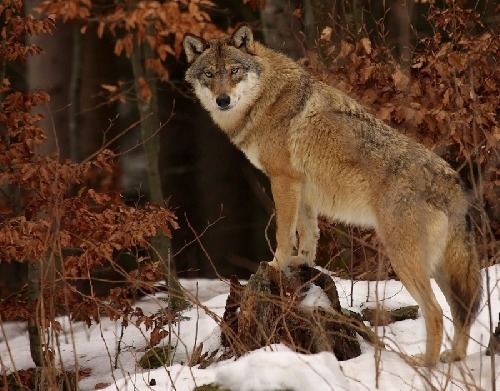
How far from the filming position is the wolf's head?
597 centimetres

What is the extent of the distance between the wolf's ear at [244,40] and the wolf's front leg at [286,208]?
109 cm

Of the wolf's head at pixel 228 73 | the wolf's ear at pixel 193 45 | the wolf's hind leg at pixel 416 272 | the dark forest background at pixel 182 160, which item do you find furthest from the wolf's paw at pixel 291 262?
the dark forest background at pixel 182 160

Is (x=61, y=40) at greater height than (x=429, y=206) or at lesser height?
greater

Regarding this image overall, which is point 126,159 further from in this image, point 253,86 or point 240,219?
point 253,86

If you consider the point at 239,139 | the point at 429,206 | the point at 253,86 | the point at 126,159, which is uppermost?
the point at 253,86

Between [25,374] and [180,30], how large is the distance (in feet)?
13.8

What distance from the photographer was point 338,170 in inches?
219

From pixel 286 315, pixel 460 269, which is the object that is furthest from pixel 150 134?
pixel 460 269

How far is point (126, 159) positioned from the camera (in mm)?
15172

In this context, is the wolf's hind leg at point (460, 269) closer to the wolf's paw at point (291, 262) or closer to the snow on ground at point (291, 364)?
the snow on ground at point (291, 364)

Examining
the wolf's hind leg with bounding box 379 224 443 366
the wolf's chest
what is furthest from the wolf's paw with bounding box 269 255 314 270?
the wolf's hind leg with bounding box 379 224 443 366

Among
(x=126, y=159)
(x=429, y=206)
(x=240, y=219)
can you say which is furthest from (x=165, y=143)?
(x=429, y=206)

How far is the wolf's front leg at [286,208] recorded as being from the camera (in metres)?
5.79

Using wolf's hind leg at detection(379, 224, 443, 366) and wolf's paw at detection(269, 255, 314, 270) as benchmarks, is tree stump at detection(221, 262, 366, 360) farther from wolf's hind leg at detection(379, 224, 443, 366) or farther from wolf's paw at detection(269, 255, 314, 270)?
wolf's hind leg at detection(379, 224, 443, 366)
